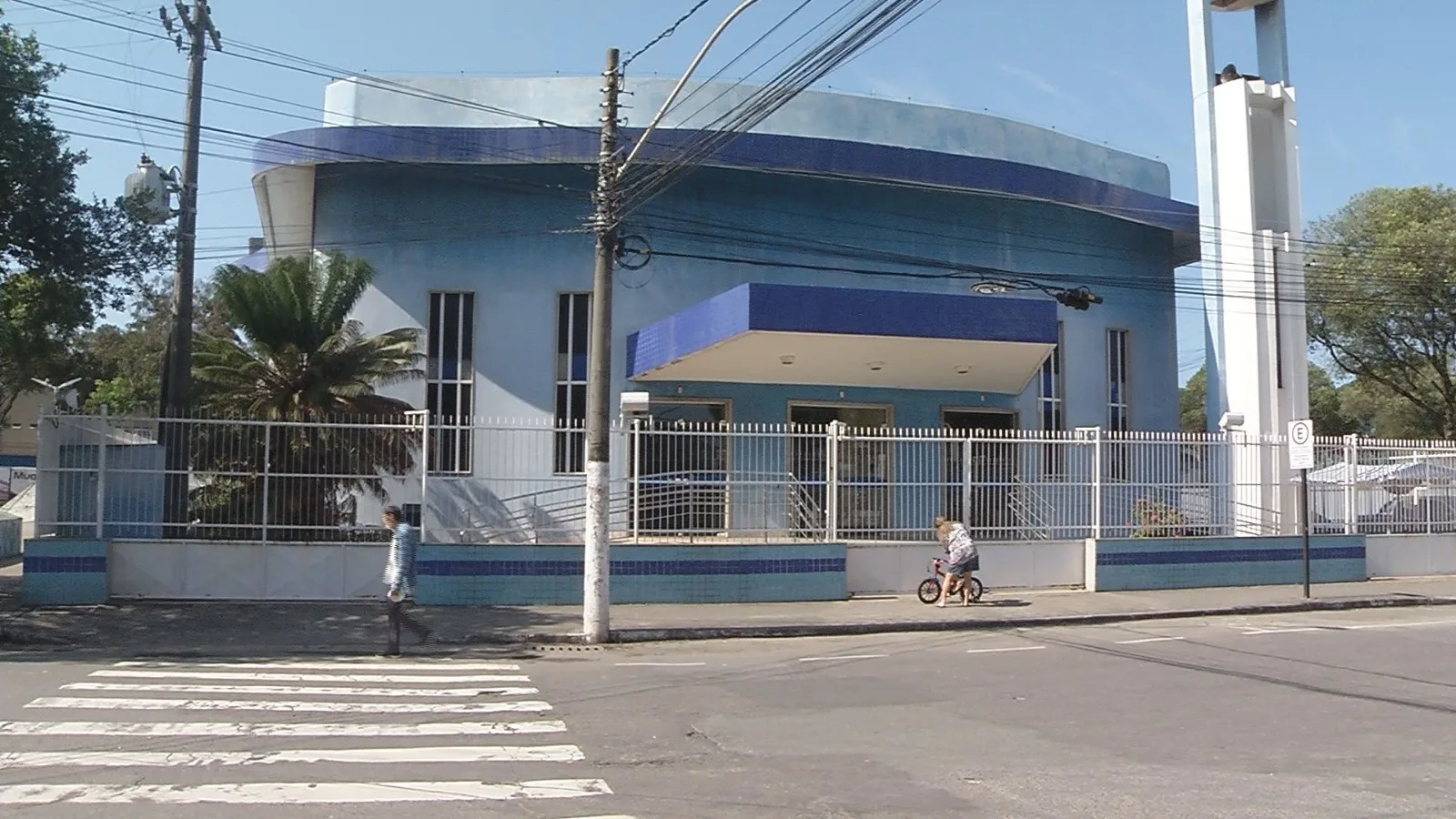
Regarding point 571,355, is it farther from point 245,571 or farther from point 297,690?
point 297,690

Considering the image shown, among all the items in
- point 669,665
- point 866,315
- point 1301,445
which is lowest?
point 669,665

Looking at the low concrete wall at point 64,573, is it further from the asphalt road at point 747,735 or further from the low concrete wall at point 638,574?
the asphalt road at point 747,735

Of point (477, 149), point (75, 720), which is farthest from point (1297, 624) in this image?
point (477, 149)

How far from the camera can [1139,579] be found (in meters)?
19.3

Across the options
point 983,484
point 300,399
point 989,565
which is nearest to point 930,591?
point 989,565

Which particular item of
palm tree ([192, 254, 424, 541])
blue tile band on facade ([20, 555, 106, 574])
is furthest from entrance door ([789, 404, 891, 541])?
blue tile band on facade ([20, 555, 106, 574])

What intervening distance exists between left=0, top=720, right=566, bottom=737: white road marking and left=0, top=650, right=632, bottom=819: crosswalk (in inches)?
0.5

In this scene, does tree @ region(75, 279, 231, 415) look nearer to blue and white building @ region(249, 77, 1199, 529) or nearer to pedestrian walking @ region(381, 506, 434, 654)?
blue and white building @ region(249, 77, 1199, 529)

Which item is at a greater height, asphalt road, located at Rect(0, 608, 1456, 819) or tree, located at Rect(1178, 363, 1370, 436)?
tree, located at Rect(1178, 363, 1370, 436)

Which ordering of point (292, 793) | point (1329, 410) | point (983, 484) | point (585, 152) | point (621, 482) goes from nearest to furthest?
point (292, 793)
point (621, 482)
point (983, 484)
point (585, 152)
point (1329, 410)

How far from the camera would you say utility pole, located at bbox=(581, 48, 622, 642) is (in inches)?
556

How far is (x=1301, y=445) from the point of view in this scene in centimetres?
1870

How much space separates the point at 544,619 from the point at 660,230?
12.5 meters

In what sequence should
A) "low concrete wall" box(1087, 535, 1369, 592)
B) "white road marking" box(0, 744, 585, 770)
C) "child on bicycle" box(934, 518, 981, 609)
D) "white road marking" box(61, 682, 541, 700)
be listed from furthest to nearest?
1. "low concrete wall" box(1087, 535, 1369, 592)
2. "child on bicycle" box(934, 518, 981, 609)
3. "white road marking" box(61, 682, 541, 700)
4. "white road marking" box(0, 744, 585, 770)
